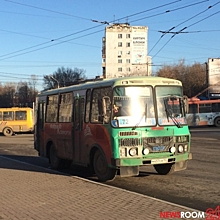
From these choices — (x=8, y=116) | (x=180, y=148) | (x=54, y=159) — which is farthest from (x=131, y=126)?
(x=8, y=116)

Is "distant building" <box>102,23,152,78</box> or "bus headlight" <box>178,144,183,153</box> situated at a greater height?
"distant building" <box>102,23,152,78</box>

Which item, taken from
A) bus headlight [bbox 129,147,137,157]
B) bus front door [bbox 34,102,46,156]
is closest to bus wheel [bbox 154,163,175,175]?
bus headlight [bbox 129,147,137,157]

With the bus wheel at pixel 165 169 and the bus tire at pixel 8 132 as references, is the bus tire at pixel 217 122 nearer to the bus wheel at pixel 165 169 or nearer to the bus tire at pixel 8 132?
the bus tire at pixel 8 132

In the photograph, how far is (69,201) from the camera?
765 centimetres

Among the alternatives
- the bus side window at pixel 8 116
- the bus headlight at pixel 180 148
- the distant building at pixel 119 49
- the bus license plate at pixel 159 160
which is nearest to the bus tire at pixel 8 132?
the bus side window at pixel 8 116

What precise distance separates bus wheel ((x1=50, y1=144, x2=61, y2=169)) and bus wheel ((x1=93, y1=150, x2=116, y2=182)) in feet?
9.34

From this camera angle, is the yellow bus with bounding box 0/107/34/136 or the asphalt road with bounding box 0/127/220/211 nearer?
the asphalt road with bounding box 0/127/220/211

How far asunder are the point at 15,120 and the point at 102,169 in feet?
89.7

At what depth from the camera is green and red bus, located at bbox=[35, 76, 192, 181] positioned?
9.30 meters

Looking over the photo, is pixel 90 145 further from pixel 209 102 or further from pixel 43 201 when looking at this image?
pixel 209 102

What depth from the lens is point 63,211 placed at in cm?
682

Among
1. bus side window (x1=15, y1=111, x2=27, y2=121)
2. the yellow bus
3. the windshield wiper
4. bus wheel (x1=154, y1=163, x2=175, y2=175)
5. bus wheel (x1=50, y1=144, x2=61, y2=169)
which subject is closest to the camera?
the windshield wiper

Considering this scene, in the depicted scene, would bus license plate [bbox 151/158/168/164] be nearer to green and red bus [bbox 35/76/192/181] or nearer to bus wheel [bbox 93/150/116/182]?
green and red bus [bbox 35/76/192/181]

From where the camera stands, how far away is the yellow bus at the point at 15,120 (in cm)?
3572
